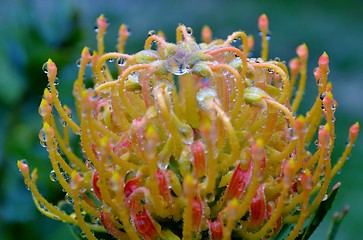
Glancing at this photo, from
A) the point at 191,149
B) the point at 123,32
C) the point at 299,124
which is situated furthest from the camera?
the point at 123,32

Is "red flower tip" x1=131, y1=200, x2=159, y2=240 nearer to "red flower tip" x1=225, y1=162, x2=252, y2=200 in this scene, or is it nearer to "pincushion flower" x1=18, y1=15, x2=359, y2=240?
"pincushion flower" x1=18, y1=15, x2=359, y2=240

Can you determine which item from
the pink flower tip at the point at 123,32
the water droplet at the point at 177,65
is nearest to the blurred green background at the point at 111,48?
the pink flower tip at the point at 123,32

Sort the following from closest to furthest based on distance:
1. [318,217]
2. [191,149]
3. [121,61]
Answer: [191,149] < [318,217] < [121,61]

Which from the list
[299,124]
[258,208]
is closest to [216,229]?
[258,208]

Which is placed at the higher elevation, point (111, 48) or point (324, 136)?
point (111, 48)

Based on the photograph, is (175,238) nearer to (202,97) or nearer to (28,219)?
(202,97)

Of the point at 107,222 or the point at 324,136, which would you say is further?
the point at 107,222

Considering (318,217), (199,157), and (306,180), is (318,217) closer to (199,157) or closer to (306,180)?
(306,180)

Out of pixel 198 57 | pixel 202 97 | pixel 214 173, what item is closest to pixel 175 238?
pixel 214 173

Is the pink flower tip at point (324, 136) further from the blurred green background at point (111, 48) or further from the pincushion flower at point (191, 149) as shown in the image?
the blurred green background at point (111, 48)
